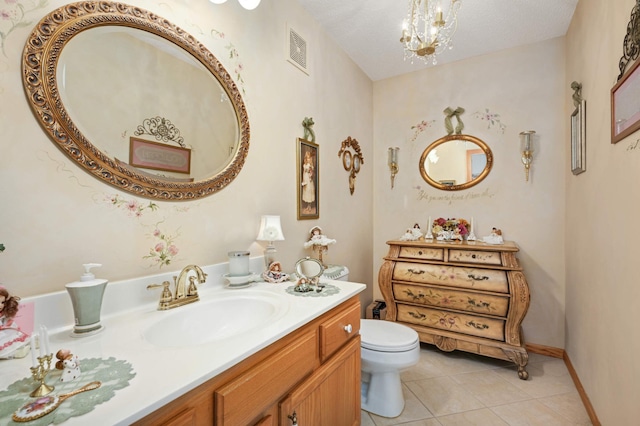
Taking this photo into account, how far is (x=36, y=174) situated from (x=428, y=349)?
2869 mm

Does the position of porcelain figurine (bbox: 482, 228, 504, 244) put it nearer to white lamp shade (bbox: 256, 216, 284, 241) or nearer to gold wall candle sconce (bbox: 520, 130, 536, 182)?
gold wall candle sconce (bbox: 520, 130, 536, 182)

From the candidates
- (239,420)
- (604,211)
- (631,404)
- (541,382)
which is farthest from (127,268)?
(541,382)

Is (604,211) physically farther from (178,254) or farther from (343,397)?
(178,254)

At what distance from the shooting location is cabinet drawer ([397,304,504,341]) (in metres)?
2.18

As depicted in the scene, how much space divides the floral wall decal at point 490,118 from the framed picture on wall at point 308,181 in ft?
5.71

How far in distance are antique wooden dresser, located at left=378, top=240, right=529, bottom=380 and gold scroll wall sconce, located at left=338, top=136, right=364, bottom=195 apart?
2.53ft

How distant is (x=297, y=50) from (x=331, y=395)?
2.14 m

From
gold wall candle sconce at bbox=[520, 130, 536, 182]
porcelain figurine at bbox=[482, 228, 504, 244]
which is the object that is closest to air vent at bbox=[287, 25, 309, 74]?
gold wall candle sconce at bbox=[520, 130, 536, 182]

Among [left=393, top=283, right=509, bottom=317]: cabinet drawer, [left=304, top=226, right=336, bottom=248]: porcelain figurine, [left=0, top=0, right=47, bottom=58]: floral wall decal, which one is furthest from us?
[left=393, top=283, right=509, bottom=317]: cabinet drawer

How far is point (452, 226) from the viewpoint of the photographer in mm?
2742

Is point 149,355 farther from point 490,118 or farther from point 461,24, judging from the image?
point 490,118

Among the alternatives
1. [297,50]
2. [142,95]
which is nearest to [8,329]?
[142,95]

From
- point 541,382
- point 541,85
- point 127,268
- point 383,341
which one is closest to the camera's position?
point 127,268

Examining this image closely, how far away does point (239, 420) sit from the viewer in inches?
28.9
